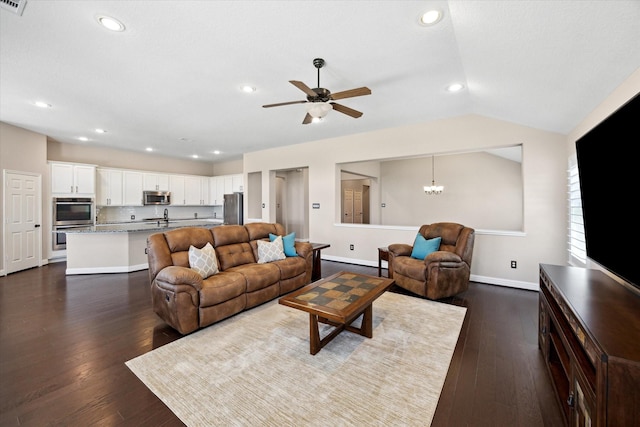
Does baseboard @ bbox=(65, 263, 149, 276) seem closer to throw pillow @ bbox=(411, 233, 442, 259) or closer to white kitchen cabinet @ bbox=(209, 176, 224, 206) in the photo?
white kitchen cabinet @ bbox=(209, 176, 224, 206)

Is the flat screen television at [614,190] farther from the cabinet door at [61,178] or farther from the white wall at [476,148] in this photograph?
the cabinet door at [61,178]

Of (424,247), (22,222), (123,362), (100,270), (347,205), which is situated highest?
(347,205)

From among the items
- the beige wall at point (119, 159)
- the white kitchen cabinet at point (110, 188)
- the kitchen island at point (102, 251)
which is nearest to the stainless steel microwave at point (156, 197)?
the white kitchen cabinet at point (110, 188)

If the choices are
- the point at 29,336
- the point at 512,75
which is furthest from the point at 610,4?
the point at 29,336

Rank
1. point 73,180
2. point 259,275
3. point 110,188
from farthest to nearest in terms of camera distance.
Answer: point 110,188 < point 73,180 < point 259,275

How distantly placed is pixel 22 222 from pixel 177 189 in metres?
3.40

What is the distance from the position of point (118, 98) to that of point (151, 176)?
4.36 m

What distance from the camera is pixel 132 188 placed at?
7094 mm

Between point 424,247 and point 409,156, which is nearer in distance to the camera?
point 424,247

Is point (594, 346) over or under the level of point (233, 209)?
under

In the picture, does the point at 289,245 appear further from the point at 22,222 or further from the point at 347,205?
the point at 22,222

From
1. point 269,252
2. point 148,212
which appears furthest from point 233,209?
point 269,252

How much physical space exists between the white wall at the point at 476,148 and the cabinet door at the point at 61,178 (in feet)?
18.9

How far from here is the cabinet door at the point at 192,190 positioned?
8.30 meters
